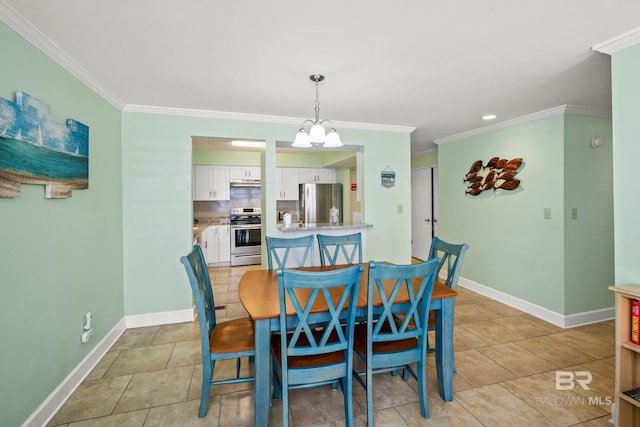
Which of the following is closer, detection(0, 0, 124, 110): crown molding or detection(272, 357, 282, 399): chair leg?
detection(0, 0, 124, 110): crown molding

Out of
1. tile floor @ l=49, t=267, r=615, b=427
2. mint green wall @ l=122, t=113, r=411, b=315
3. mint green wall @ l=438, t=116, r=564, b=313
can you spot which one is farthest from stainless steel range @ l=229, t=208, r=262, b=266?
mint green wall @ l=438, t=116, r=564, b=313

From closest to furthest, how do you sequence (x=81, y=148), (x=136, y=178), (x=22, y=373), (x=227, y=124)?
1. (x=22, y=373)
2. (x=81, y=148)
3. (x=136, y=178)
4. (x=227, y=124)

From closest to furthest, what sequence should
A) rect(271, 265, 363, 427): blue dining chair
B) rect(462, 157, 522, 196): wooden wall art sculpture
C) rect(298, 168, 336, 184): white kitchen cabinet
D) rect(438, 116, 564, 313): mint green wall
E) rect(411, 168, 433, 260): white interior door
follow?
rect(271, 265, 363, 427): blue dining chair
rect(438, 116, 564, 313): mint green wall
rect(462, 157, 522, 196): wooden wall art sculpture
rect(411, 168, 433, 260): white interior door
rect(298, 168, 336, 184): white kitchen cabinet

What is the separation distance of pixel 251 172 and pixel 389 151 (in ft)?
10.4

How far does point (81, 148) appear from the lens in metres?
2.31

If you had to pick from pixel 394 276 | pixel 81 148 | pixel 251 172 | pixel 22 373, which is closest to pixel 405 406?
pixel 394 276

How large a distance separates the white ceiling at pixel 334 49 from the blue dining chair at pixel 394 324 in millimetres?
1387

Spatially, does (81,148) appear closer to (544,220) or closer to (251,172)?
(251,172)

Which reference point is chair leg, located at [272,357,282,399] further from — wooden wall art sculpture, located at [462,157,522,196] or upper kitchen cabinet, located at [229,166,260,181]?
upper kitchen cabinet, located at [229,166,260,181]

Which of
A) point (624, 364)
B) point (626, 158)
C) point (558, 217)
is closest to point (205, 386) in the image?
point (624, 364)

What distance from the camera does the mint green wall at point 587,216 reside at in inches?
128

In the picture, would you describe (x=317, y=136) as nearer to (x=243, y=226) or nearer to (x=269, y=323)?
(x=269, y=323)

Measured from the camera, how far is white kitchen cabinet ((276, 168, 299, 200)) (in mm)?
6562

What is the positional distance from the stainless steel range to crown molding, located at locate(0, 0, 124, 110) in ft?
11.8
